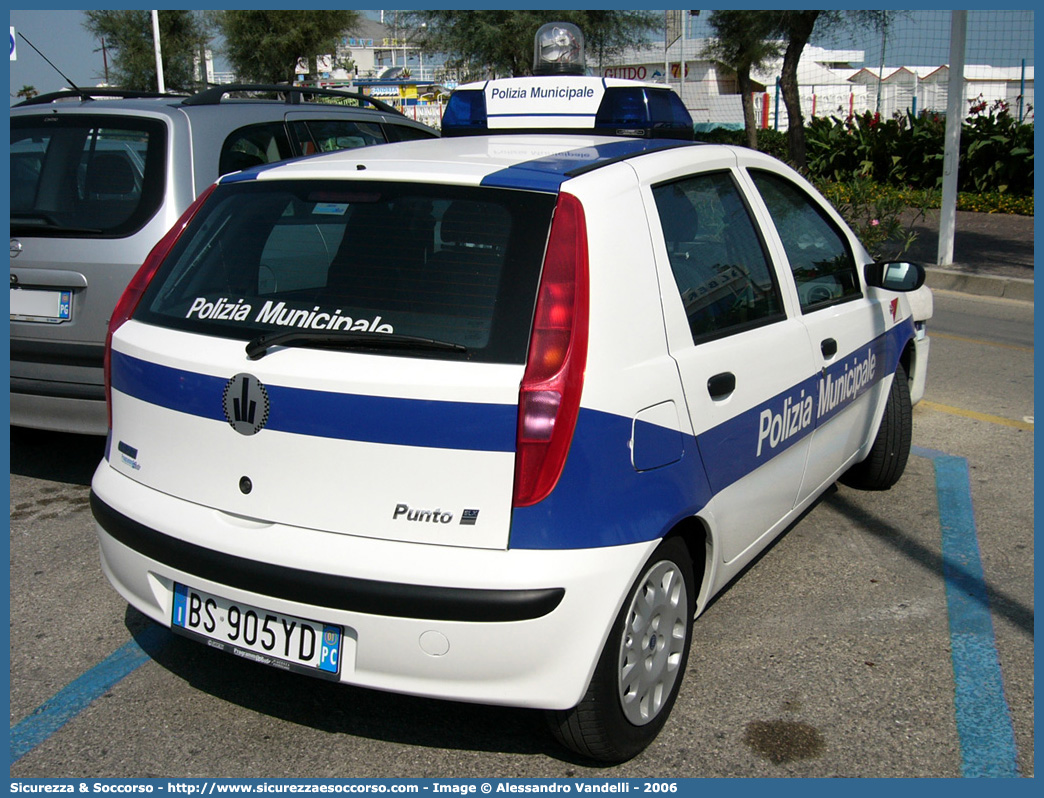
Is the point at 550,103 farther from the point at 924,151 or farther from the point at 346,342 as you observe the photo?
the point at 924,151

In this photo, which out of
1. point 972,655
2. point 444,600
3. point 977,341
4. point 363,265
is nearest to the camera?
point 444,600

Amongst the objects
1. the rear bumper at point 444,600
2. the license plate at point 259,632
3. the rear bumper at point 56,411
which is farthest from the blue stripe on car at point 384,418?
the rear bumper at point 56,411

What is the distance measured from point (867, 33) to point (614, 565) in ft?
65.5

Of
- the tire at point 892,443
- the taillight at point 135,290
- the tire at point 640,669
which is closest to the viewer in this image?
the tire at point 640,669

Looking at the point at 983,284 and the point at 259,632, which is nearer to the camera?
the point at 259,632

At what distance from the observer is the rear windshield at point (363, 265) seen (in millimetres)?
2508

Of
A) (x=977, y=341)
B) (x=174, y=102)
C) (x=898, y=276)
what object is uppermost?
(x=174, y=102)

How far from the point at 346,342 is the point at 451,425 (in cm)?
37

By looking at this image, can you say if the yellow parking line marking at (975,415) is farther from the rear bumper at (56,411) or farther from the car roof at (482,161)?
the rear bumper at (56,411)

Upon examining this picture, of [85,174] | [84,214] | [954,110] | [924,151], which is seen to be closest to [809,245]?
[84,214]

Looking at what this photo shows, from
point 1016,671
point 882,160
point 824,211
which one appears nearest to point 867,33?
point 882,160

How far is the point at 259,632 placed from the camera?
8.46 feet

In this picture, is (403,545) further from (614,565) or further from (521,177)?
(521,177)

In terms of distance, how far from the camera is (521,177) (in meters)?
2.66
